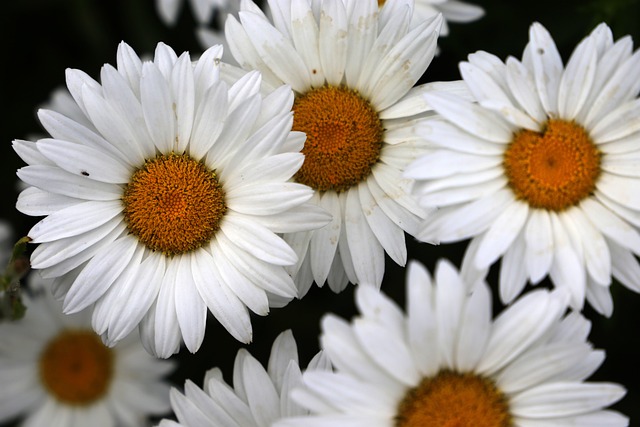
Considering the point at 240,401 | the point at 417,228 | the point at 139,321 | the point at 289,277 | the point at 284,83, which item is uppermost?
the point at 284,83

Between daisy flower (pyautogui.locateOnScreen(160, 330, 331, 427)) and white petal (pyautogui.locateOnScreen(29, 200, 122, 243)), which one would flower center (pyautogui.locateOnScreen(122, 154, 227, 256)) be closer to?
white petal (pyautogui.locateOnScreen(29, 200, 122, 243))

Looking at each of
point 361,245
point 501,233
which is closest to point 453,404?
point 501,233

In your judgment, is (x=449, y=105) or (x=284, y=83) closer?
(x=449, y=105)

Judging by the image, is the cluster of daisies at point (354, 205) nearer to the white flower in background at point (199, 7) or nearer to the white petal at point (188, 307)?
the white petal at point (188, 307)

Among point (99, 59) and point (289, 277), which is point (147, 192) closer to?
point (289, 277)

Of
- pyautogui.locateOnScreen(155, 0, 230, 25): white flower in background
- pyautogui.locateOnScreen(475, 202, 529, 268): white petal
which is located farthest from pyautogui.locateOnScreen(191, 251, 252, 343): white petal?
pyautogui.locateOnScreen(155, 0, 230, 25): white flower in background

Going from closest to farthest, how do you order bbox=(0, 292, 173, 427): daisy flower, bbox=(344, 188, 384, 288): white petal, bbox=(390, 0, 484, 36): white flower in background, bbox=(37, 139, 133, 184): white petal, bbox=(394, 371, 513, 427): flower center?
bbox=(394, 371, 513, 427): flower center < bbox=(37, 139, 133, 184): white petal < bbox=(344, 188, 384, 288): white petal < bbox=(390, 0, 484, 36): white flower in background < bbox=(0, 292, 173, 427): daisy flower

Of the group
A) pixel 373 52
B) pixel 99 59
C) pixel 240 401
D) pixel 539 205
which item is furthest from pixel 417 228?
pixel 99 59
